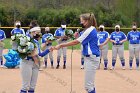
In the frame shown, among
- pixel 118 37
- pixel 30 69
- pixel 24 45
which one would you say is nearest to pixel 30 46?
pixel 24 45

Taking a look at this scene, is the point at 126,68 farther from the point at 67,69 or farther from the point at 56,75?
the point at 56,75

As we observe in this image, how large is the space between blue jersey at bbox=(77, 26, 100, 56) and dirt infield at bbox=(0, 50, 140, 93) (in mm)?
2983

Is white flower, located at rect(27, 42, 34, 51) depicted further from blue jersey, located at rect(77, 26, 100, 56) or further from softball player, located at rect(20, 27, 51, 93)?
blue jersey, located at rect(77, 26, 100, 56)

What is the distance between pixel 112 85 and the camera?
501 inches

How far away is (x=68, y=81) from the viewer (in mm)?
13609

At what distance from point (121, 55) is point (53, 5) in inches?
2237

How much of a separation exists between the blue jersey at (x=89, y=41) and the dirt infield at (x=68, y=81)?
9.79 ft

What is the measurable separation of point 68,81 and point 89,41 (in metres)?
5.13

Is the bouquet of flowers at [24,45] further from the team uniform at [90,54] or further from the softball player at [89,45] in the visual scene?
the team uniform at [90,54]

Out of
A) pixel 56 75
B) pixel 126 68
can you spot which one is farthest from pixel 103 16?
pixel 56 75

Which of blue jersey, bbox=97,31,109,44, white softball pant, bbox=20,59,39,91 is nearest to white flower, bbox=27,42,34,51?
white softball pant, bbox=20,59,39,91

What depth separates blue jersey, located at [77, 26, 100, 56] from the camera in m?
8.62

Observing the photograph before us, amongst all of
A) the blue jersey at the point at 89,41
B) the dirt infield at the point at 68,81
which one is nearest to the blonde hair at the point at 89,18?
the blue jersey at the point at 89,41

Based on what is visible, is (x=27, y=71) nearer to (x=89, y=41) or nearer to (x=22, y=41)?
(x=22, y=41)
